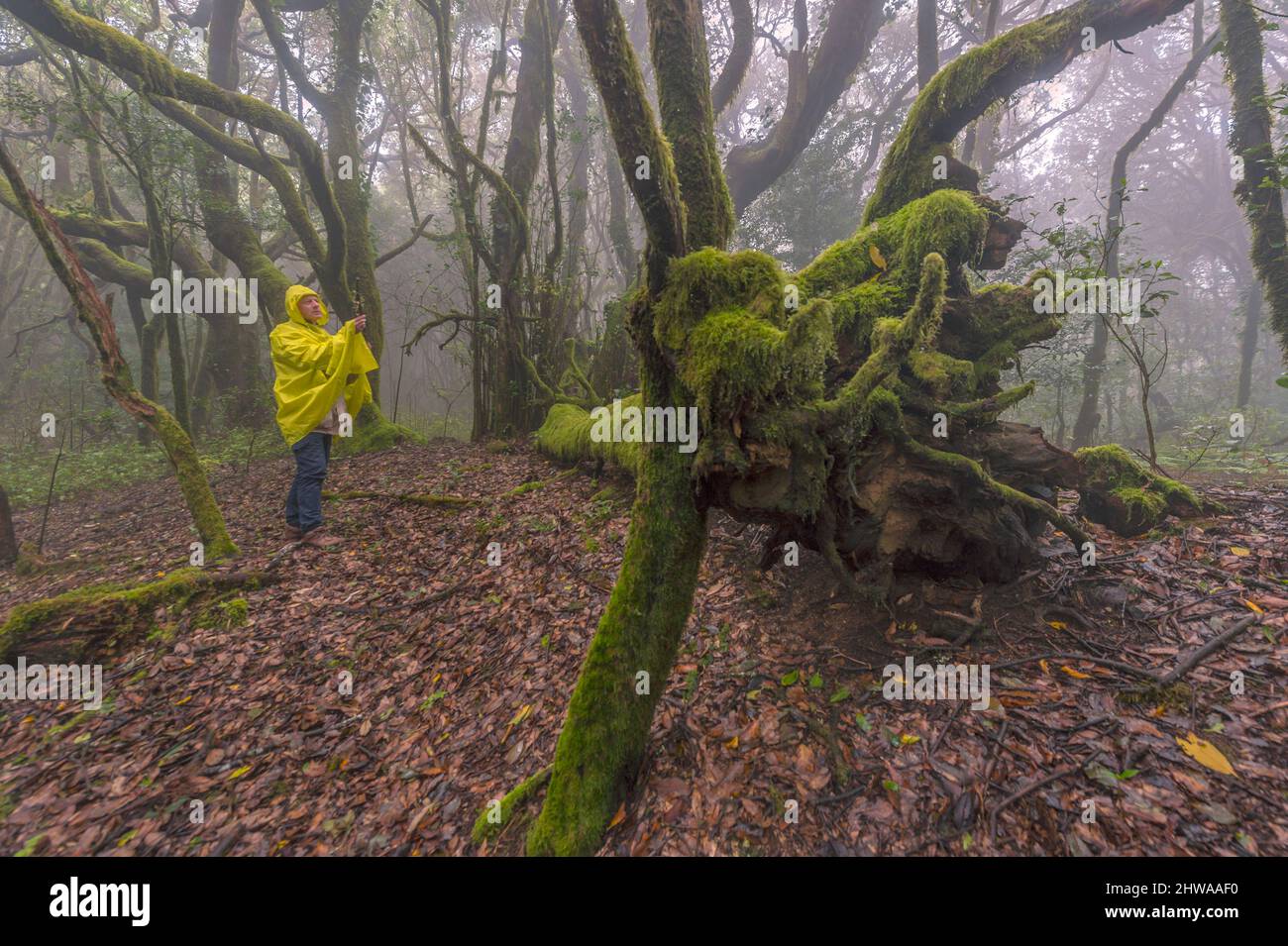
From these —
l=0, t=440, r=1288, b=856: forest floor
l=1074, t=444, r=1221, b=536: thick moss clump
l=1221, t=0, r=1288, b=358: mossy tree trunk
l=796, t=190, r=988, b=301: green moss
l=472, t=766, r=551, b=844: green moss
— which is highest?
l=1221, t=0, r=1288, b=358: mossy tree trunk

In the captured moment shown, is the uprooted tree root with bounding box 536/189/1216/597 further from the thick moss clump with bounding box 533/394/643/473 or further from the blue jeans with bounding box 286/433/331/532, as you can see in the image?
the blue jeans with bounding box 286/433/331/532

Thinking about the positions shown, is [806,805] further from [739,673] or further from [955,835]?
[739,673]

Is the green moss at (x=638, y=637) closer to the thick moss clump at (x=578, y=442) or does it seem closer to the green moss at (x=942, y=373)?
the green moss at (x=942, y=373)

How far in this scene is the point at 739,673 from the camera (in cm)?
315


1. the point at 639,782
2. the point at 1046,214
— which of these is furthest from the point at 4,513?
the point at 1046,214

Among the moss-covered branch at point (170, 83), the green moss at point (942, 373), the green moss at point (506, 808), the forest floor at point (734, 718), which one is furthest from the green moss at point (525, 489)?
the moss-covered branch at point (170, 83)

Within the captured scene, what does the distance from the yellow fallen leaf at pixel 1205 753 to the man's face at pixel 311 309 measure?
24.2 ft

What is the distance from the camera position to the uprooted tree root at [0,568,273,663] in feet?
12.1

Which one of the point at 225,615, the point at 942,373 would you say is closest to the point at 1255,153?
the point at 942,373

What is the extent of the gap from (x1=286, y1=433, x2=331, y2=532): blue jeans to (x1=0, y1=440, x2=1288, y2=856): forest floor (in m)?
0.75

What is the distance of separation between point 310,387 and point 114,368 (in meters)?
1.59

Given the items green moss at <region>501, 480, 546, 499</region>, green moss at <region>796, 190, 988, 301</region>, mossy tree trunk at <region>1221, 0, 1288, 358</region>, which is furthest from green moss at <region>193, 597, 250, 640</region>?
mossy tree trunk at <region>1221, 0, 1288, 358</region>

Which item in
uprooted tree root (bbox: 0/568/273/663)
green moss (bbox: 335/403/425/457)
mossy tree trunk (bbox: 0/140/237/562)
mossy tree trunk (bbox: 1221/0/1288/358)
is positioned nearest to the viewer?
uprooted tree root (bbox: 0/568/273/663)
